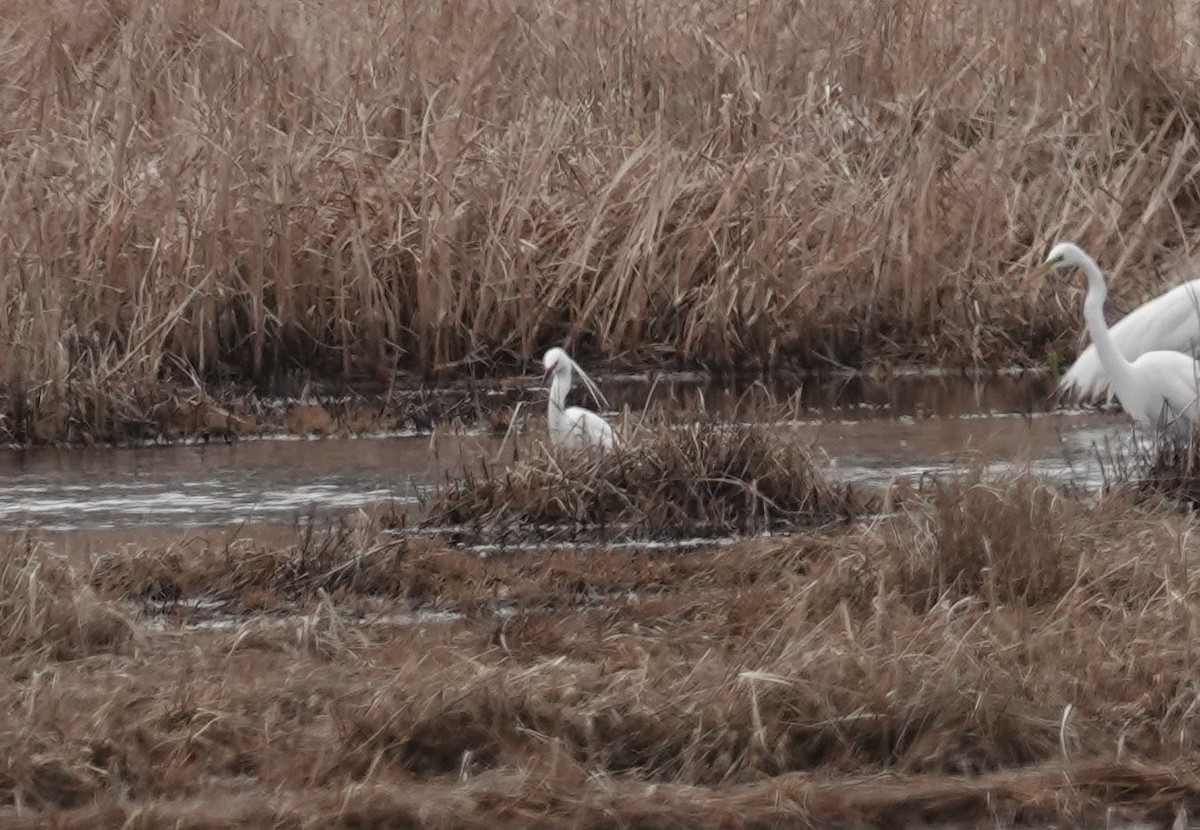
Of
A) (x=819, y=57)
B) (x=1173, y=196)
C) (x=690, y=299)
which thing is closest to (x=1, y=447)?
(x=690, y=299)

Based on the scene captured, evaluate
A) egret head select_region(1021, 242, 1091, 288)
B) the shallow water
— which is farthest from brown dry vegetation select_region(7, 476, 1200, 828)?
egret head select_region(1021, 242, 1091, 288)

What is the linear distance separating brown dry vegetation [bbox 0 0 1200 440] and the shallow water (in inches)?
12.8

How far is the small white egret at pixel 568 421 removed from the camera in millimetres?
7871

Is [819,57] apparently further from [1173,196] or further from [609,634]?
[609,634]

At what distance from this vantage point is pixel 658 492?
24.5ft

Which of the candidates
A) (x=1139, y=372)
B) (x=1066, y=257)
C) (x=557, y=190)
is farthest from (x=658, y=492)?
(x=557, y=190)

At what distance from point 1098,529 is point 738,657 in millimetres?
1709

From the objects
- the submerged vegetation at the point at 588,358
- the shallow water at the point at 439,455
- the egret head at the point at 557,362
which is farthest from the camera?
Answer: the egret head at the point at 557,362

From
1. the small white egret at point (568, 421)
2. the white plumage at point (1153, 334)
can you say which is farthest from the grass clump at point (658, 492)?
the white plumage at point (1153, 334)

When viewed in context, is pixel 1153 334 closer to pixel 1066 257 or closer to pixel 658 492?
pixel 1066 257

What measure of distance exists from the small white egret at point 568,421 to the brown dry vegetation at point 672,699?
68.0 inches

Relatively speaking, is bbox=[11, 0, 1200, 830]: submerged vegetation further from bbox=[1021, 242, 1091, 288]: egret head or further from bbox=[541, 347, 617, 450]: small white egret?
bbox=[1021, 242, 1091, 288]: egret head

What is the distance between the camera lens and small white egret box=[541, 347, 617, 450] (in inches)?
310

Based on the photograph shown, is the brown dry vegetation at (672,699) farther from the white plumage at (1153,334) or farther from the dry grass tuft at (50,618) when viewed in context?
the white plumage at (1153,334)
